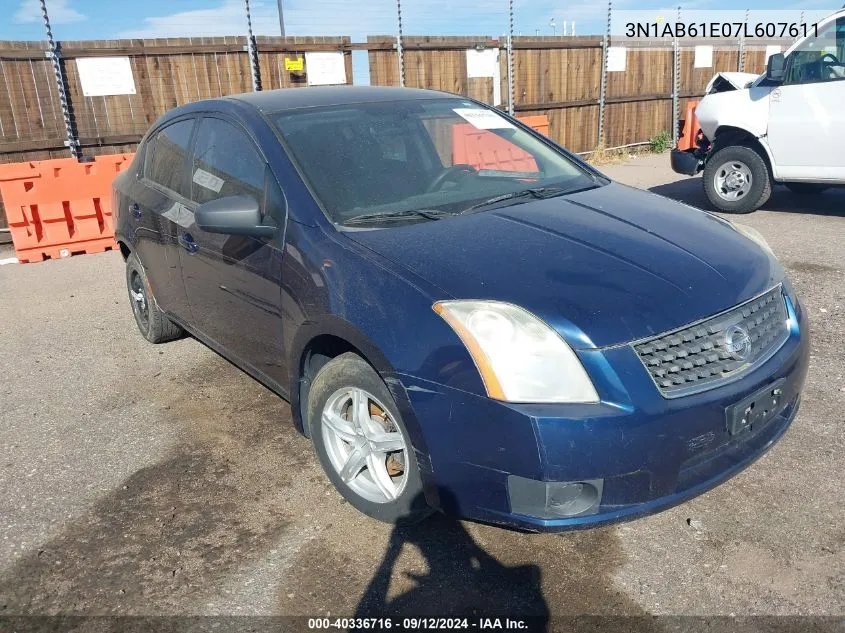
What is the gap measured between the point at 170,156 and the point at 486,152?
6.28ft

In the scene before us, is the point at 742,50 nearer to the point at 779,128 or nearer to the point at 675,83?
the point at 675,83

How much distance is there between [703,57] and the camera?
16219mm

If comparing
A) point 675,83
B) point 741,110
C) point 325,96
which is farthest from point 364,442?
point 675,83

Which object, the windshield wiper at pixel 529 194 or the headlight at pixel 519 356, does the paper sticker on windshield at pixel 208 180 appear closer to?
the windshield wiper at pixel 529 194

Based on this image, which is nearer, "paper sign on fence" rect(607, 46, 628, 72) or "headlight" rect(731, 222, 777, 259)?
"headlight" rect(731, 222, 777, 259)

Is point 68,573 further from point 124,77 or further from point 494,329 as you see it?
point 124,77

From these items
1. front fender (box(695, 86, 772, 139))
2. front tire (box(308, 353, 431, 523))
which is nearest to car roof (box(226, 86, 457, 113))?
Result: front tire (box(308, 353, 431, 523))

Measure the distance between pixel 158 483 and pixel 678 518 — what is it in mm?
2337

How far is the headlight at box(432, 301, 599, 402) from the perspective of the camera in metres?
2.27

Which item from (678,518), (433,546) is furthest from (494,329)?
(678,518)

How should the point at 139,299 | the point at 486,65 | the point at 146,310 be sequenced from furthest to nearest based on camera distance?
the point at 486,65
the point at 139,299
the point at 146,310

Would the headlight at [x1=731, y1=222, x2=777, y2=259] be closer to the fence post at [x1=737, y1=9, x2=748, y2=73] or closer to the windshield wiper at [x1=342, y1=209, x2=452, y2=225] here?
the windshield wiper at [x1=342, y1=209, x2=452, y2=225]

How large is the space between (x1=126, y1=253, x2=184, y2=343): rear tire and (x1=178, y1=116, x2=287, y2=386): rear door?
0.98 m

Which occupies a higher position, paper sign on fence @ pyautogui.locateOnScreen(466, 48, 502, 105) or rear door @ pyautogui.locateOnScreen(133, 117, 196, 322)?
paper sign on fence @ pyautogui.locateOnScreen(466, 48, 502, 105)
